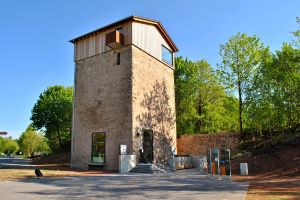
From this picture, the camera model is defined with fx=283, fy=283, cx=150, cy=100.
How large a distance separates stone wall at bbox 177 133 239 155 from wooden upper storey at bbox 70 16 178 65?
9.07 meters

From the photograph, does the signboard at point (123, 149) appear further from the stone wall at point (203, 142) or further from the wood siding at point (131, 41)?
the stone wall at point (203, 142)

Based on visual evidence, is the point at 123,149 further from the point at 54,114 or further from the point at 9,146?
the point at 9,146

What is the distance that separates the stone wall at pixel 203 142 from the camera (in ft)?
89.4

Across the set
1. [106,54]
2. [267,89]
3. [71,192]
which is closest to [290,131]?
[267,89]

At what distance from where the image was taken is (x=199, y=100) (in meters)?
34.5

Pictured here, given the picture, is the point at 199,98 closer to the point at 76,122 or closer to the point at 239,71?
the point at 239,71

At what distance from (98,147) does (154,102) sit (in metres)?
6.19

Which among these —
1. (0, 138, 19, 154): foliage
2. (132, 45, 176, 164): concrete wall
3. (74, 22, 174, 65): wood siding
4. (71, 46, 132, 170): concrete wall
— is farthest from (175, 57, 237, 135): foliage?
(0, 138, 19, 154): foliage

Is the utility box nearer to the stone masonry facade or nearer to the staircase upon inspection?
the staircase

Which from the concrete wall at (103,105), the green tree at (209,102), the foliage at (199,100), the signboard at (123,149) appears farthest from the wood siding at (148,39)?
the green tree at (209,102)

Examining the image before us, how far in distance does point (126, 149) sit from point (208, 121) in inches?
603

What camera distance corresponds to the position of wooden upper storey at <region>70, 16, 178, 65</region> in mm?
23016

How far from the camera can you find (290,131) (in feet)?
82.5

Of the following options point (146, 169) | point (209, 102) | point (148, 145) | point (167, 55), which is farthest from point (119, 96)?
point (209, 102)
